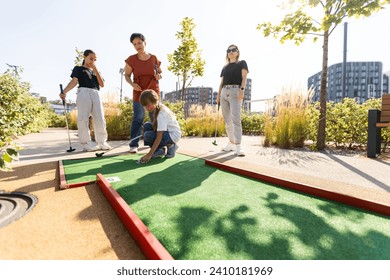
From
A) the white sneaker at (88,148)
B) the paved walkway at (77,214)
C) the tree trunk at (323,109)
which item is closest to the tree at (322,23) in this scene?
the tree trunk at (323,109)

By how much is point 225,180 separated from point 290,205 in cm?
85

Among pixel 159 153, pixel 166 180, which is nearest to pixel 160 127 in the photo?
pixel 159 153

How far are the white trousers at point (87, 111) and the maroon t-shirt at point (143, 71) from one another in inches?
33.8

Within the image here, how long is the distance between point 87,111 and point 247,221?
420cm

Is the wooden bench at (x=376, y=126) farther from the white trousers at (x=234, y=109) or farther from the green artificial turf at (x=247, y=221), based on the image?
the green artificial turf at (x=247, y=221)

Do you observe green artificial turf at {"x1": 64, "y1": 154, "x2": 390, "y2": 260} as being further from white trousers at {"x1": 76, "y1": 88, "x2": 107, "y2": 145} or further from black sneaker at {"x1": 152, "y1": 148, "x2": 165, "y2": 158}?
white trousers at {"x1": 76, "y1": 88, "x2": 107, "y2": 145}

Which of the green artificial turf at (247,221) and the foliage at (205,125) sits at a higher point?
the foliage at (205,125)

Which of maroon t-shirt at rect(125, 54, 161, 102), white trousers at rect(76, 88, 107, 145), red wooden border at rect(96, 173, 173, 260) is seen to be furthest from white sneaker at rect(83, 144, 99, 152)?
red wooden border at rect(96, 173, 173, 260)

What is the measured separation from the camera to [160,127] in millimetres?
3406

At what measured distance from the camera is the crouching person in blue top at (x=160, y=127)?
353 cm

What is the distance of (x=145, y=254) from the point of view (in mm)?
1218

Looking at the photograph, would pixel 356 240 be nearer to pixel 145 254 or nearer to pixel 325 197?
pixel 325 197

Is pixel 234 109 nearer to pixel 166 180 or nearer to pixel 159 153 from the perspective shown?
pixel 159 153
